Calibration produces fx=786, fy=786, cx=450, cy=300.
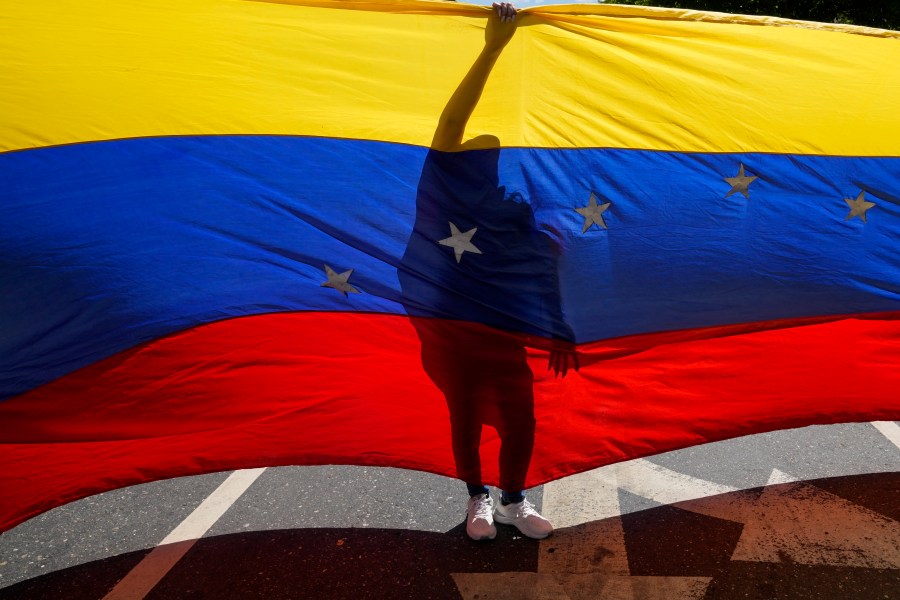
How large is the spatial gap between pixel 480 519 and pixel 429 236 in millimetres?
1311

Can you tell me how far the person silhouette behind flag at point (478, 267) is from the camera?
3.26m

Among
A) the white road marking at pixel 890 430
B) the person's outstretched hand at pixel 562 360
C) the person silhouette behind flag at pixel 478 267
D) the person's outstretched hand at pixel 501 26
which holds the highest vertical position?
the person's outstretched hand at pixel 501 26

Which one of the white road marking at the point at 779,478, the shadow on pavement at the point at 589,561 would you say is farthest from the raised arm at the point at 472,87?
the white road marking at the point at 779,478

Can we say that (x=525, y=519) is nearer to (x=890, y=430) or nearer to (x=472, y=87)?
(x=472, y=87)

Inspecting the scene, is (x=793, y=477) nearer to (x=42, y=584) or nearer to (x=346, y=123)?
(x=346, y=123)

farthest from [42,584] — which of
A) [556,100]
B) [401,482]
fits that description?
[556,100]

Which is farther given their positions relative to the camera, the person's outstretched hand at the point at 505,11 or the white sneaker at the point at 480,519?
the white sneaker at the point at 480,519

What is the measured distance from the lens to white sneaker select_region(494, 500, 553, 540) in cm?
356

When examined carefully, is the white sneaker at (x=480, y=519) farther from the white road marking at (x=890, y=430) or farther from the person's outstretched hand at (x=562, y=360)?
the white road marking at (x=890, y=430)

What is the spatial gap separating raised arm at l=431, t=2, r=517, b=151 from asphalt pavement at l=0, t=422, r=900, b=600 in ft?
5.93

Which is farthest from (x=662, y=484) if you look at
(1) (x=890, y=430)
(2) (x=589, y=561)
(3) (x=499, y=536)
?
(1) (x=890, y=430)

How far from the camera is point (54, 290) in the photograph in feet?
9.82

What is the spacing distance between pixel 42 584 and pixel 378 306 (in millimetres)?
1894

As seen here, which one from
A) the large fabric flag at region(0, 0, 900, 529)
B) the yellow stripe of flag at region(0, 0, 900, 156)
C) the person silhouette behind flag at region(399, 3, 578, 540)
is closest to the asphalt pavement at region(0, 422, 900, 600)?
the large fabric flag at region(0, 0, 900, 529)
